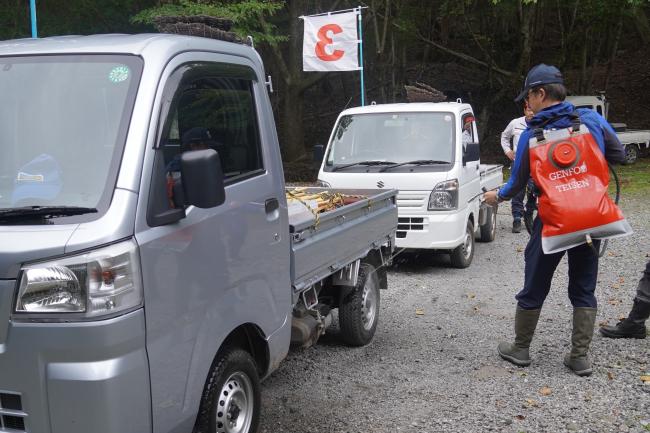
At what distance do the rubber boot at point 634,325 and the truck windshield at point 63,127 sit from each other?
15.4 feet

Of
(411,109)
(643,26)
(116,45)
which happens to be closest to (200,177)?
(116,45)

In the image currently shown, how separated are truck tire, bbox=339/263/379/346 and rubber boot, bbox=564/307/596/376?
5.56ft

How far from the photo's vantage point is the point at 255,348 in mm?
4023

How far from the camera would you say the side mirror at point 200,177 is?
2945 millimetres

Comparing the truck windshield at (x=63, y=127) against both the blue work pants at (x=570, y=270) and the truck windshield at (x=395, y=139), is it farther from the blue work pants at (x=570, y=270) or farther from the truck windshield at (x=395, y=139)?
the truck windshield at (x=395, y=139)

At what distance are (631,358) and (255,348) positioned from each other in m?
3.26

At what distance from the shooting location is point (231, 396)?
3605 millimetres

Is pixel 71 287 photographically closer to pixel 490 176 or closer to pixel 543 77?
pixel 543 77

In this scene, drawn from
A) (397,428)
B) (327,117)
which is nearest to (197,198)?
(397,428)

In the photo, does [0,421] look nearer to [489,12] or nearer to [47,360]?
[47,360]

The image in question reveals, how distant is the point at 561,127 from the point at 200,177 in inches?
119

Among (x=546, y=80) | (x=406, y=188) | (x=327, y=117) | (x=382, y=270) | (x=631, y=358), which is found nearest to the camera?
(x=546, y=80)

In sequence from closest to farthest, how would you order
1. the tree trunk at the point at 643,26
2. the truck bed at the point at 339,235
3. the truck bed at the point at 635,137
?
the truck bed at the point at 339,235 < the truck bed at the point at 635,137 < the tree trunk at the point at 643,26

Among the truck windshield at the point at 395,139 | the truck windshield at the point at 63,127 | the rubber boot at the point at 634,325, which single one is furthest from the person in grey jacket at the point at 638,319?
the truck windshield at the point at 63,127
